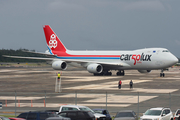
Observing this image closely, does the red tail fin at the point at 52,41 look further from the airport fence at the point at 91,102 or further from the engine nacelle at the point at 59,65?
the airport fence at the point at 91,102

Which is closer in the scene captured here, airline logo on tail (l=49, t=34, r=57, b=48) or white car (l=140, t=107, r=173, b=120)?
white car (l=140, t=107, r=173, b=120)

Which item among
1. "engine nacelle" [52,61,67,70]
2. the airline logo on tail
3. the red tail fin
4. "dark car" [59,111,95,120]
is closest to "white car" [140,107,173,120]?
"dark car" [59,111,95,120]

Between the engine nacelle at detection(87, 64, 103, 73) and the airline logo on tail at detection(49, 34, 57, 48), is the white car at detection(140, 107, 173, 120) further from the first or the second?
the airline logo on tail at detection(49, 34, 57, 48)

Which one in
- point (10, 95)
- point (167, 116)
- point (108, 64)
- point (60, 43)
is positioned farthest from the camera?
point (60, 43)

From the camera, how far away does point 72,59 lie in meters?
73.7

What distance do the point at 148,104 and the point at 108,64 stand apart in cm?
3809

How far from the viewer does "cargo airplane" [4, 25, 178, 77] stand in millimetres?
63494

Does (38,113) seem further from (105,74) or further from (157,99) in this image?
(105,74)

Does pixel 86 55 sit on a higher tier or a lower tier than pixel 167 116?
higher

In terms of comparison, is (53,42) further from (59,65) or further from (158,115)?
(158,115)

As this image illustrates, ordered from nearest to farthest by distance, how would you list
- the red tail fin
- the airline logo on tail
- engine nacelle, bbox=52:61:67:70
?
engine nacelle, bbox=52:61:67:70
the red tail fin
the airline logo on tail

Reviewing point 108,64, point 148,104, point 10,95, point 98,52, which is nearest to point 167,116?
point 148,104

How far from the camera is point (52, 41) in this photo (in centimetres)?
7900

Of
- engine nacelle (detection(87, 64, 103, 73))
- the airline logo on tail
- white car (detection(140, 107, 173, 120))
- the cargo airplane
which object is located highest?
the airline logo on tail
